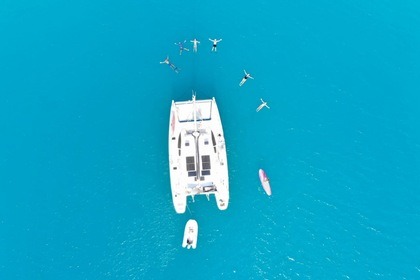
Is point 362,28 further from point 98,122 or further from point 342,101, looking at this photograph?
point 98,122

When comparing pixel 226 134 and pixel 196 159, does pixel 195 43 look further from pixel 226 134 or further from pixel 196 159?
pixel 196 159

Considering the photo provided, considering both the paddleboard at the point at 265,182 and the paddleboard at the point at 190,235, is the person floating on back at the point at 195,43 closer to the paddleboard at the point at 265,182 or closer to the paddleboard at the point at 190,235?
the paddleboard at the point at 265,182

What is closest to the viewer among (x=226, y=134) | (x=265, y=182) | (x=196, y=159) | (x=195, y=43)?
(x=196, y=159)

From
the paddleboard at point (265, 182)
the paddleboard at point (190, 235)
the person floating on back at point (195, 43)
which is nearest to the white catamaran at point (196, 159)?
the paddleboard at point (190, 235)

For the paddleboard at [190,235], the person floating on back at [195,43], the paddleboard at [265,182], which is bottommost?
the paddleboard at [190,235]

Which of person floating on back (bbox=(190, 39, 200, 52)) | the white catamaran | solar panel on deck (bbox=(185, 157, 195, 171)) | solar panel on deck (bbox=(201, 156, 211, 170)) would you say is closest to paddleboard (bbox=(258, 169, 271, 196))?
the white catamaran

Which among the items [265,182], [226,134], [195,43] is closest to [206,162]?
[226,134]

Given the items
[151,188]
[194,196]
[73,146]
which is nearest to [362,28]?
[194,196]
